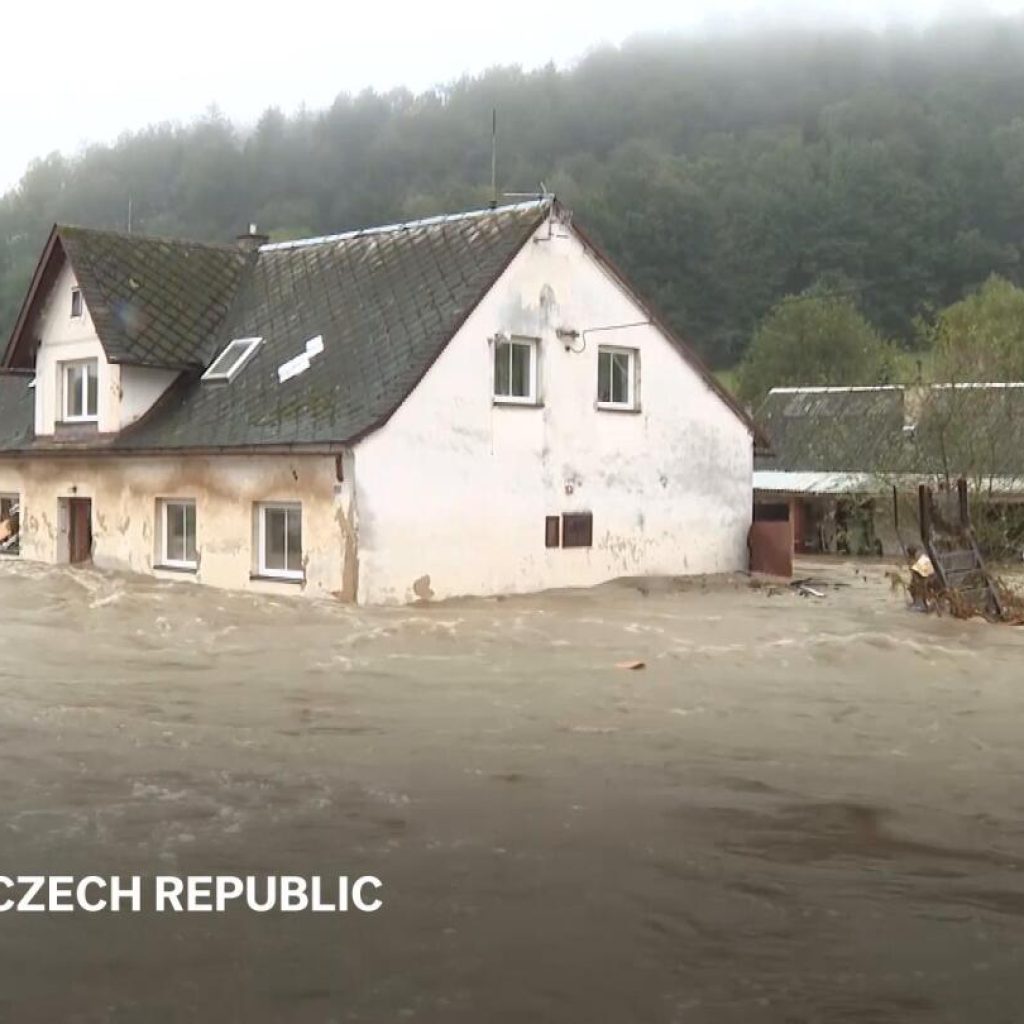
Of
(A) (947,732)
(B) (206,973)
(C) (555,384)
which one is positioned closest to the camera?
(B) (206,973)

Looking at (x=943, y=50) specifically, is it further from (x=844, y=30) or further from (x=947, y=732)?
(x=947, y=732)

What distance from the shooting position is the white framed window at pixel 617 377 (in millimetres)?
26422

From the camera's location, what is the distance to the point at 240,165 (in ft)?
288

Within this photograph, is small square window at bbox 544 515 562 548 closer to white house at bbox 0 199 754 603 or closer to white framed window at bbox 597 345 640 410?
white house at bbox 0 199 754 603

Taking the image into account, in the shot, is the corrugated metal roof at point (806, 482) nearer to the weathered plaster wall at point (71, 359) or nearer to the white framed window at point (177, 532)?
the white framed window at point (177, 532)

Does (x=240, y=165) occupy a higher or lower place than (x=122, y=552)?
higher

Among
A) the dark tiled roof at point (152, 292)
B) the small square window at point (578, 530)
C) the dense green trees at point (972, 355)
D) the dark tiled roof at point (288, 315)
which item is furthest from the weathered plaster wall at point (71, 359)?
the dense green trees at point (972, 355)

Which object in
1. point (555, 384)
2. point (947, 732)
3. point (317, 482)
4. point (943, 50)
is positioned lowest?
point (947, 732)

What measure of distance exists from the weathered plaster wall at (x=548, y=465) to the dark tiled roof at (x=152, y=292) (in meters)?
6.03

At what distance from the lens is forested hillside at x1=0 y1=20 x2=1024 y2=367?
81.9 m

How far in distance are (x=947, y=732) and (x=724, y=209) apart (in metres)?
76.1

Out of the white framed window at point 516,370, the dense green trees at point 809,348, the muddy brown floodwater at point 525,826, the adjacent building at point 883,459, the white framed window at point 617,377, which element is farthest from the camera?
the dense green trees at point 809,348

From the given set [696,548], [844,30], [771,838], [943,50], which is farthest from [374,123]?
[771,838]

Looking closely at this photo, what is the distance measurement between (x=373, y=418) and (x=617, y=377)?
6.25m
